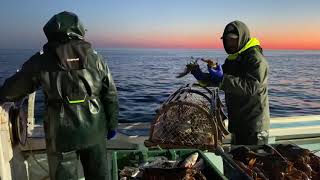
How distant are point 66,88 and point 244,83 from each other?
6.28 feet

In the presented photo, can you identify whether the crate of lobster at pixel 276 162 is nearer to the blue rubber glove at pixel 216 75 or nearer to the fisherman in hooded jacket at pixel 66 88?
the blue rubber glove at pixel 216 75

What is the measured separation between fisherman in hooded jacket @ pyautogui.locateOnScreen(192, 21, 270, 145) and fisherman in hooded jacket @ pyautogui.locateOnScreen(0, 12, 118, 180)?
1353mm

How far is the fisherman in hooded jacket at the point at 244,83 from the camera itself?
4523 millimetres

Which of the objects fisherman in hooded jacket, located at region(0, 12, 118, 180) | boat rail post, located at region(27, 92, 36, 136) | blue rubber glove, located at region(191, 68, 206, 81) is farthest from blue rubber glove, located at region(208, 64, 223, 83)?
boat rail post, located at region(27, 92, 36, 136)

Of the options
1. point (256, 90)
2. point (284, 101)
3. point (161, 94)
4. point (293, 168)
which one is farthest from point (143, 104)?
point (293, 168)

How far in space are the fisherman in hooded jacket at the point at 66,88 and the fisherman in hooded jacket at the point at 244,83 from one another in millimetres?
1353

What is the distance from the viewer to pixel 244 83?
450cm

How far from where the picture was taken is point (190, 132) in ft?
15.7

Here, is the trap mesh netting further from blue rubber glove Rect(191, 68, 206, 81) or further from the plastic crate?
the plastic crate

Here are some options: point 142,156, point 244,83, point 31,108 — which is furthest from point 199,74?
point 31,108

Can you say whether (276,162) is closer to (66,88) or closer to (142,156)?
(142,156)

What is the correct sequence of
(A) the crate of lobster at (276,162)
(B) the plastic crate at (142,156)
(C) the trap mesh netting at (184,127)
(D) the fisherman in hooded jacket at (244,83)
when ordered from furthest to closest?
(C) the trap mesh netting at (184,127), (D) the fisherman in hooded jacket at (244,83), (B) the plastic crate at (142,156), (A) the crate of lobster at (276,162)

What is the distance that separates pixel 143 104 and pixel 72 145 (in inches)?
328

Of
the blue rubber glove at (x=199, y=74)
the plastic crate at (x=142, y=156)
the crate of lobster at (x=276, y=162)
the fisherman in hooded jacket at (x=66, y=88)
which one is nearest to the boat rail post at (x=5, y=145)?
the fisherman in hooded jacket at (x=66, y=88)
